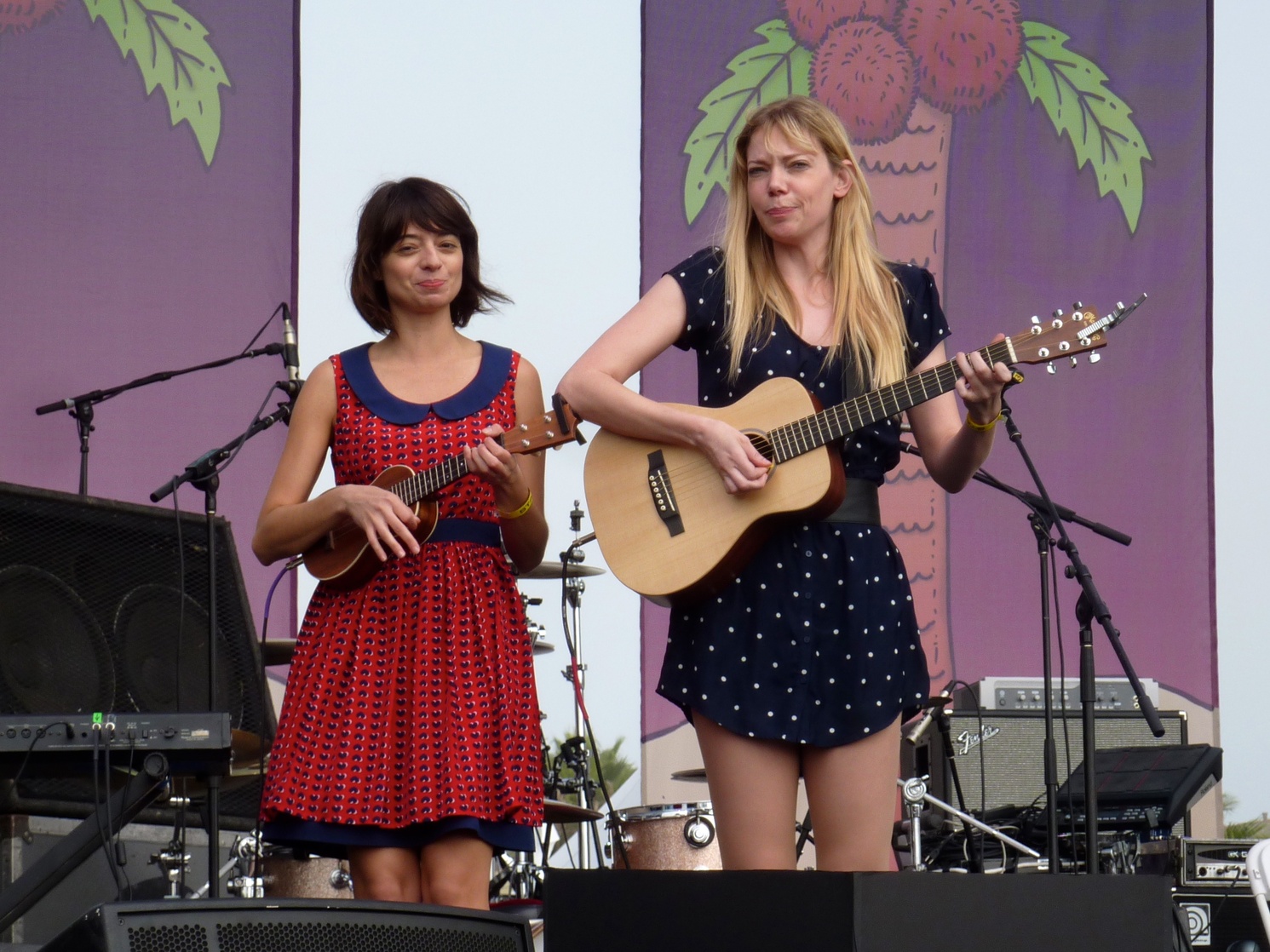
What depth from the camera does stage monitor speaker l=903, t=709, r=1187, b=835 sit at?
16.1 ft

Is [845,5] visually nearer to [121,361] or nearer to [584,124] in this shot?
[584,124]

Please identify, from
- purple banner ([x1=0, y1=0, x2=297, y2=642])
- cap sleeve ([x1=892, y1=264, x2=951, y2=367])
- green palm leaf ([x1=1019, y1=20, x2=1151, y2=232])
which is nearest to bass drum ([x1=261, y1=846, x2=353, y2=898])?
purple banner ([x1=0, y1=0, x2=297, y2=642])

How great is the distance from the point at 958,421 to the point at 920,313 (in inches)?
7.1

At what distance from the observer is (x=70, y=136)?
5.51 meters

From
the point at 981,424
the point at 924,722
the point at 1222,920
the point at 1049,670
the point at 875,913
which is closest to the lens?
the point at 875,913

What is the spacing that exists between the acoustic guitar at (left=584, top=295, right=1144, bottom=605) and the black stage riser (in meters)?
0.64

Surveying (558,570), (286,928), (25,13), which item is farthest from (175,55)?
(286,928)

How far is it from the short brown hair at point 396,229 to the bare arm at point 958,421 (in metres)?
0.86

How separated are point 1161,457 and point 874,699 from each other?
397 centimetres

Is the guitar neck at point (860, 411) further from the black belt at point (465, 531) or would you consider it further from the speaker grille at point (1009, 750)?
the speaker grille at point (1009, 750)

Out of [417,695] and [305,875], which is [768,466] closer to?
[417,695]

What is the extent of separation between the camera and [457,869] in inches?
97.0

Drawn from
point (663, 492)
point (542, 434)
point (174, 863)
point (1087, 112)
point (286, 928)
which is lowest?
point (174, 863)

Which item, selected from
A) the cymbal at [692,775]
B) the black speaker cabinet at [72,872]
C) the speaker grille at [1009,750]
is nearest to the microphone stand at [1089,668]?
the speaker grille at [1009,750]
